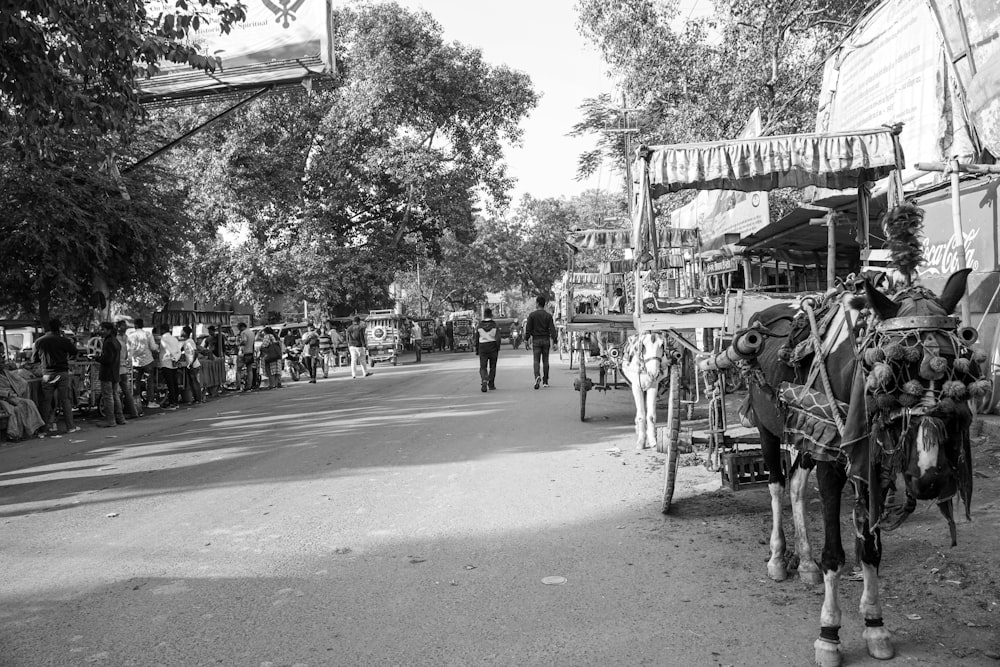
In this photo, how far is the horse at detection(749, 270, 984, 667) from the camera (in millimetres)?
3025

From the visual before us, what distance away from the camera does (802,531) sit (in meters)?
4.60

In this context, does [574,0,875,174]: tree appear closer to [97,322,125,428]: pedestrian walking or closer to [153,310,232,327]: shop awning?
[97,322,125,428]: pedestrian walking

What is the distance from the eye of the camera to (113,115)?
9.14 meters

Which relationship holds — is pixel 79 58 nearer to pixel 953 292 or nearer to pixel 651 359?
pixel 651 359

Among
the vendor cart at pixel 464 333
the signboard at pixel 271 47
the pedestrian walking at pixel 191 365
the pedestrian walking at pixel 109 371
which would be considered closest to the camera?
the pedestrian walking at pixel 109 371

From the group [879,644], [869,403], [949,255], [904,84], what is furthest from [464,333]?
[869,403]

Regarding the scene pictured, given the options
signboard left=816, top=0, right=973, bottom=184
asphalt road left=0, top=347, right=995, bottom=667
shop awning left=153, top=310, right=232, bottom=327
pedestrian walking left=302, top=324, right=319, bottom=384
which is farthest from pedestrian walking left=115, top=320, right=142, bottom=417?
signboard left=816, top=0, right=973, bottom=184

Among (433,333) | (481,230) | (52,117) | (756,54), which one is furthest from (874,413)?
(481,230)

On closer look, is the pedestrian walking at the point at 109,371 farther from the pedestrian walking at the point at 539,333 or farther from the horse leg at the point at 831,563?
the horse leg at the point at 831,563

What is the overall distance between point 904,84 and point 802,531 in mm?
8630

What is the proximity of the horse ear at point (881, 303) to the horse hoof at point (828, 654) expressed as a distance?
4.88ft

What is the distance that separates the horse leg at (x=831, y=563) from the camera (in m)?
3.49

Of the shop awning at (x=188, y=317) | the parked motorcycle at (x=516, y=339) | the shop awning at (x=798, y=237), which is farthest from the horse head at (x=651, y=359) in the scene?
the parked motorcycle at (x=516, y=339)

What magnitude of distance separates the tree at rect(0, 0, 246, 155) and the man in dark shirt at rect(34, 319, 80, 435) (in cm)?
433
